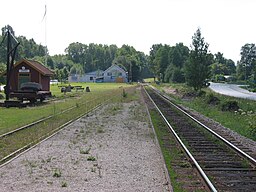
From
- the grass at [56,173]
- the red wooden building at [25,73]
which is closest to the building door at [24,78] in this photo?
the red wooden building at [25,73]

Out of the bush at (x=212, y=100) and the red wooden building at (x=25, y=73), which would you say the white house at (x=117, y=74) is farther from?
the bush at (x=212, y=100)

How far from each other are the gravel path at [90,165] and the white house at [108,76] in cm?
13908

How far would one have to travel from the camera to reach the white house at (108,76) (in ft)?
510

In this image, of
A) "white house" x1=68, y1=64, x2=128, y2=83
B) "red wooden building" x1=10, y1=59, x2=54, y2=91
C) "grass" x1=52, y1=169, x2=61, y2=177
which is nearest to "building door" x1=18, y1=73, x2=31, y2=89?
"red wooden building" x1=10, y1=59, x2=54, y2=91

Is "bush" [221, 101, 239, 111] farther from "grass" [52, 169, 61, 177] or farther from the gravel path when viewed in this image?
"grass" [52, 169, 61, 177]

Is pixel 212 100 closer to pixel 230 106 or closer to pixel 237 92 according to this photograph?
pixel 230 106

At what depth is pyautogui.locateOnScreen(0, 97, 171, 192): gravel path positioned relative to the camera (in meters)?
8.46

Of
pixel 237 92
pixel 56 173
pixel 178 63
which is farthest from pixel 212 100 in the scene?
pixel 178 63

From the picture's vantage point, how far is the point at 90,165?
412 inches

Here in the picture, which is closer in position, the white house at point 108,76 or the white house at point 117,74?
the white house at point 117,74

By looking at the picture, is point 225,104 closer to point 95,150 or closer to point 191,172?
point 95,150

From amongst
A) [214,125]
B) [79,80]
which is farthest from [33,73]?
[79,80]

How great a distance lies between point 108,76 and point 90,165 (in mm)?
149947

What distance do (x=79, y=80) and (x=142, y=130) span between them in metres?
148
